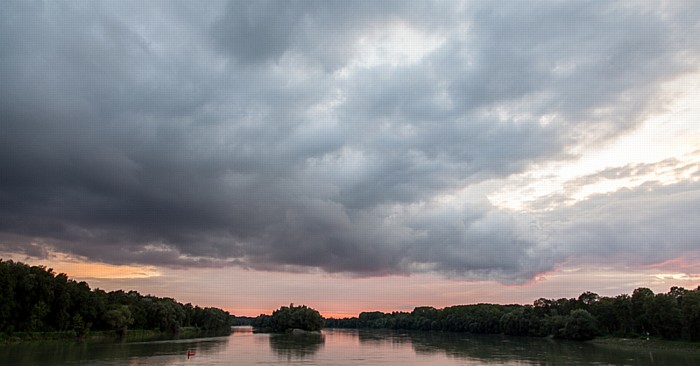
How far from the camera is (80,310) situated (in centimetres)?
10619

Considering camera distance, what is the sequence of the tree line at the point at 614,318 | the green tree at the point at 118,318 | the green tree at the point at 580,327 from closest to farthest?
the tree line at the point at 614,318 → the green tree at the point at 118,318 → the green tree at the point at 580,327

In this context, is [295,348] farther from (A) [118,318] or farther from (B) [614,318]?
(B) [614,318]

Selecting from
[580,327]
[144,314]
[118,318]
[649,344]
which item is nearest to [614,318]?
[580,327]

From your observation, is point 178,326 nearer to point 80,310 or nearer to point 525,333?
point 80,310

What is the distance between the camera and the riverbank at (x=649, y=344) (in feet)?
314

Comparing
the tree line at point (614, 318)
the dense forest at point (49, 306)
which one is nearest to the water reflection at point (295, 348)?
the dense forest at point (49, 306)

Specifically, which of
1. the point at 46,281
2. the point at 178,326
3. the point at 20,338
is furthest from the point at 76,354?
the point at 178,326

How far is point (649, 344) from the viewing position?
10819cm

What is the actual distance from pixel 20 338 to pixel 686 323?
12893cm

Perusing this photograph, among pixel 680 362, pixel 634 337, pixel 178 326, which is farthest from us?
pixel 178 326

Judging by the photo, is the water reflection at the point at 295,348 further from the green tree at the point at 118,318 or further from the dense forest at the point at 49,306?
the dense forest at the point at 49,306

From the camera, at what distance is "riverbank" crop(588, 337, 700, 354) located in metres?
95.6

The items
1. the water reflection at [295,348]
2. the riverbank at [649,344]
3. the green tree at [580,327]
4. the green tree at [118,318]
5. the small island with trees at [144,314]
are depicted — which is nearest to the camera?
the water reflection at [295,348]

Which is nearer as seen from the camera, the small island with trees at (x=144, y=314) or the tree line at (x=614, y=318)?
the small island with trees at (x=144, y=314)
